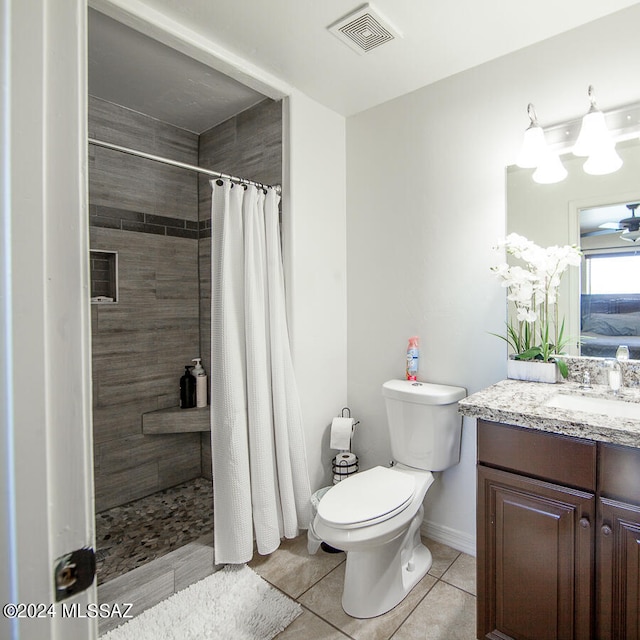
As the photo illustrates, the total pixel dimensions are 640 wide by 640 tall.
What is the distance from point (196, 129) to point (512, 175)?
2023 mm

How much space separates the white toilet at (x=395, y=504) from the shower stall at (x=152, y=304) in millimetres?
912

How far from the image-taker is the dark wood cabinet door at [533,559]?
1239mm

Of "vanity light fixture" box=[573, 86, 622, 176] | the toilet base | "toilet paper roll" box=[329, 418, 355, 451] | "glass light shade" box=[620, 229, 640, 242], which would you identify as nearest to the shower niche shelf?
"toilet paper roll" box=[329, 418, 355, 451]

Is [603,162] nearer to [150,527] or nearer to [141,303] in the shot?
[141,303]

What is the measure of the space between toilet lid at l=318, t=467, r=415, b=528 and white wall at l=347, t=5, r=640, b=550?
44 cm

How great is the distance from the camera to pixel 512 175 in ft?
6.31

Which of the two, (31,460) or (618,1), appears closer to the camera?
(31,460)

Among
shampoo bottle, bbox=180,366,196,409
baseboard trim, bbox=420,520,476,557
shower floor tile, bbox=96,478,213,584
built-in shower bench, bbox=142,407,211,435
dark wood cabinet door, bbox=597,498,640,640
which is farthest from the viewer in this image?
shampoo bottle, bbox=180,366,196,409

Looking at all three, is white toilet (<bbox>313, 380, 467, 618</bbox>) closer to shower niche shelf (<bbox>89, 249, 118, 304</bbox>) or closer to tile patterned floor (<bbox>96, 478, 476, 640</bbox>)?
tile patterned floor (<bbox>96, 478, 476, 640</bbox>)

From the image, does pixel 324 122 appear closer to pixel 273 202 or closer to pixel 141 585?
pixel 273 202

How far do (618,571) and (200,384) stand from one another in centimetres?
227

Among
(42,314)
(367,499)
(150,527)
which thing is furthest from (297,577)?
(42,314)

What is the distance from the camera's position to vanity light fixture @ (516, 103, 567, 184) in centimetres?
177

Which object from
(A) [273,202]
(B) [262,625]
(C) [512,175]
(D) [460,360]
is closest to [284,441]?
(B) [262,625]
